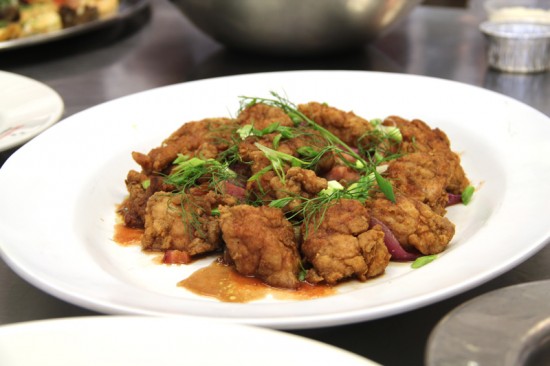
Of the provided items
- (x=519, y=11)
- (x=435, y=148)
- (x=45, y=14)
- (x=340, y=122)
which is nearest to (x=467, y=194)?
(x=435, y=148)

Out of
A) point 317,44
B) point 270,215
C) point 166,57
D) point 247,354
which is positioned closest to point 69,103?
point 166,57

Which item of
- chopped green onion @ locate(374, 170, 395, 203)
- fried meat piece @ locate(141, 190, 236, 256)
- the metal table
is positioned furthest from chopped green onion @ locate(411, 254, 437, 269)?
the metal table

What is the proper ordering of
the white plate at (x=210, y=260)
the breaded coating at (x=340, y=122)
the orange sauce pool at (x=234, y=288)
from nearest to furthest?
the white plate at (x=210, y=260), the orange sauce pool at (x=234, y=288), the breaded coating at (x=340, y=122)

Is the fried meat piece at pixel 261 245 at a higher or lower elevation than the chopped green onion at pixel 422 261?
higher

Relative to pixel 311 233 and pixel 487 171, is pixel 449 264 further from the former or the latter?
pixel 487 171

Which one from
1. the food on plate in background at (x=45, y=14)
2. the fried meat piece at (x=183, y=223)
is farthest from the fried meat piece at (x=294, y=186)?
the food on plate in background at (x=45, y=14)

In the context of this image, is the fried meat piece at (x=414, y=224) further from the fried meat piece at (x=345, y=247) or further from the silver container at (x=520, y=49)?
the silver container at (x=520, y=49)
